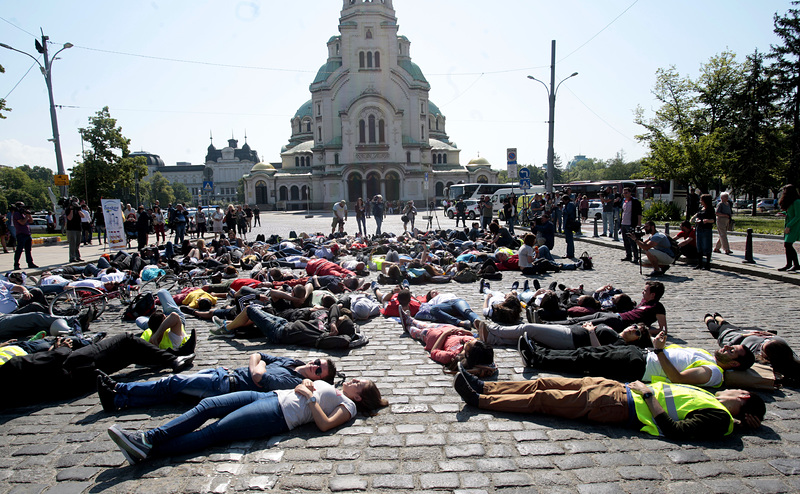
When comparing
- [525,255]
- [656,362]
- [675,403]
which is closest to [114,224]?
[525,255]

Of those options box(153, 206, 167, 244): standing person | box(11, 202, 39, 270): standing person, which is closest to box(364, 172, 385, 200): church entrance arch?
box(153, 206, 167, 244): standing person

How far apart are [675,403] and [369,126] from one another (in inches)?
2341

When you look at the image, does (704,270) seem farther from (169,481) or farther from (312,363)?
(169,481)

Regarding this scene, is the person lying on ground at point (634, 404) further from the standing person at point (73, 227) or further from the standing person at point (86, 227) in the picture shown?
the standing person at point (86, 227)

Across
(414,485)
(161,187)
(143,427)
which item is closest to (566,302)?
(414,485)

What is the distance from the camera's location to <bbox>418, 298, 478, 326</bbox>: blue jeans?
24.0ft

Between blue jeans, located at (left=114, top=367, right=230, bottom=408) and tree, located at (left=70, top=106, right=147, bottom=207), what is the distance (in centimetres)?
4213

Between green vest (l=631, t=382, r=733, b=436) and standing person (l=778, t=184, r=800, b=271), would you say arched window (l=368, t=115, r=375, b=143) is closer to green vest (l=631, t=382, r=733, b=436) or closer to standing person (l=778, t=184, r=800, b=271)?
standing person (l=778, t=184, r=800, b=271)

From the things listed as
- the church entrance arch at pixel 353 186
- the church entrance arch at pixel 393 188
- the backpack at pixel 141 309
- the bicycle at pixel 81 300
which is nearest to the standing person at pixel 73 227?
the bicycle at pixel 81 300

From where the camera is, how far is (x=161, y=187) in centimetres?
12075

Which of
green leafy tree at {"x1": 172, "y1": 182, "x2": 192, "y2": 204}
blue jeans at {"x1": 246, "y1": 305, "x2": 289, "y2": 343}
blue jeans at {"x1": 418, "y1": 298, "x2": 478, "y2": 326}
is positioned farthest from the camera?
green leafy tree at {"x1": 172, "y1": 182, "x2": 192, "y2": 204}

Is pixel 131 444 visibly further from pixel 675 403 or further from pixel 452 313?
pixel 452 313

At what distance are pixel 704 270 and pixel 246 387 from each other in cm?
1185

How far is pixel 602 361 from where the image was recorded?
5.18 m
